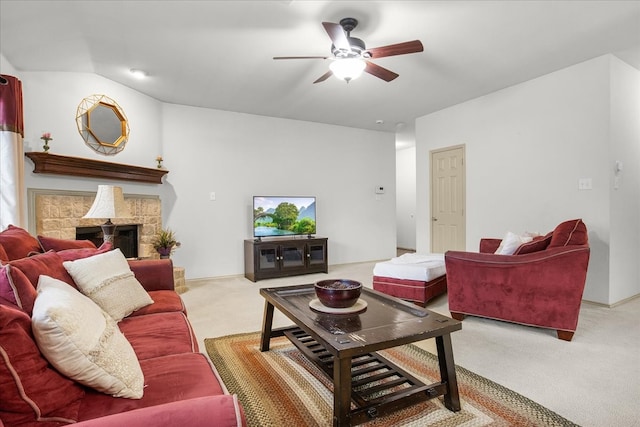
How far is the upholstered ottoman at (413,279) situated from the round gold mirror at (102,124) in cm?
324

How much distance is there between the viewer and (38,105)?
3.26 metres

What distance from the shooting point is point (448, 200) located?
5164 mm

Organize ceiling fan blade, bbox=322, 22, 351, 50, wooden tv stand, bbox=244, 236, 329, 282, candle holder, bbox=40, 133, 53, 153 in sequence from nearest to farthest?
ceiling fan blade, bbox=322, 22, 351, 50 → candle holder, bbox=40, 133, 53, 153 → wooden tv stand, bbox=244, 236, 329, 282

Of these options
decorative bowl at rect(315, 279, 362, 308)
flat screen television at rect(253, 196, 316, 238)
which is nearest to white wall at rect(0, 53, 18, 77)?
flat screen television at rect(253, 196, 316, 238)

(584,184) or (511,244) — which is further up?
(584,184)

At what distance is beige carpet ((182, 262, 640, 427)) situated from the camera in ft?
5.91

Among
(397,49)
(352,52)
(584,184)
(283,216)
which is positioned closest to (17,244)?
(352,52)

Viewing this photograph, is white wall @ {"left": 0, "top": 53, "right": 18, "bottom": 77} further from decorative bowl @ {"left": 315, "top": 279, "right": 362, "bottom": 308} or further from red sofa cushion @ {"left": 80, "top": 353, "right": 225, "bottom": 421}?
decorative bowl @ {"left": 315, "top": 279, "right": 362, "bottom": 308}

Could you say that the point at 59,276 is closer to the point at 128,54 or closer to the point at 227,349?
the point at 227,349

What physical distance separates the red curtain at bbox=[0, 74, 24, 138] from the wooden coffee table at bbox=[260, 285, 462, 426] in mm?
2479

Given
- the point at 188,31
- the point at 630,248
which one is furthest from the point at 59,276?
the point at 630,248

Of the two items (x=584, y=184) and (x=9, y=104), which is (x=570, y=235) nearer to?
(x=584, y=184)

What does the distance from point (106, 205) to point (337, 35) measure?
2.37 m

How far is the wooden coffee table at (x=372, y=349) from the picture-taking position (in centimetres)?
148
